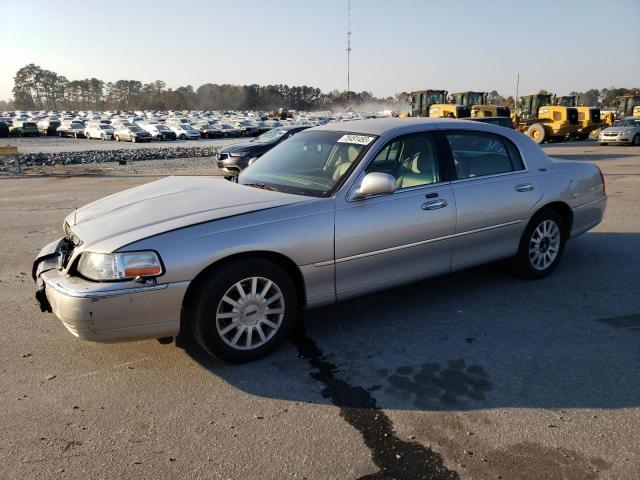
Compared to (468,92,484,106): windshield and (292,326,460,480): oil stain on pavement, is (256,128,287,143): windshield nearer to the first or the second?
(292,326,460,480): oil stain on pavement

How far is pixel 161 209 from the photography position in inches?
149

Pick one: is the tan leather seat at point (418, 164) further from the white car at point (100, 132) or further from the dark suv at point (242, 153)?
the white car at point (100, 132)

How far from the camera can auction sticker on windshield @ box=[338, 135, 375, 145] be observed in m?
4.26

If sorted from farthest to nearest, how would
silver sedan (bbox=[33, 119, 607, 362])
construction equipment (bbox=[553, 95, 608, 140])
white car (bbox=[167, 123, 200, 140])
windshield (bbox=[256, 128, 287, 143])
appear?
white car (bbox=[167, 123, 200, 140])
construction equipment (bbox=[553, 95, 608, 140])
windshield (bbox=[256, 128, 287, 143])
silver sedan (bbox=[33, 119, 607, 362])

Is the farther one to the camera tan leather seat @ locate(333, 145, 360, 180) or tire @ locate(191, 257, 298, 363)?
tan leather seat @ locate(333, 145, 360, 180)

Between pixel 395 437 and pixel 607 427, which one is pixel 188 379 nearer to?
pixel 395 437

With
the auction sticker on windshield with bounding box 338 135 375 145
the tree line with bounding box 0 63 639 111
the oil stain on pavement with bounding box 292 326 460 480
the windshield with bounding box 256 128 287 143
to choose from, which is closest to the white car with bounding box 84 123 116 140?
the windshield with bounding box 256 128 287 143

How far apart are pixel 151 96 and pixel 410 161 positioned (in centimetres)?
18605

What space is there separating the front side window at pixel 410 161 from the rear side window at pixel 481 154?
238 mm

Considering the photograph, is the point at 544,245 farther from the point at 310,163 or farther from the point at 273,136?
the point at 273,136

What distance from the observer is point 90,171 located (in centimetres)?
1814

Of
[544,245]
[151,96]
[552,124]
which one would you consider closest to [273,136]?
[544,245]

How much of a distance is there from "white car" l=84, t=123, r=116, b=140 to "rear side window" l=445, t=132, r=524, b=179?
47.3 meters

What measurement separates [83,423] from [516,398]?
98.7 inches
